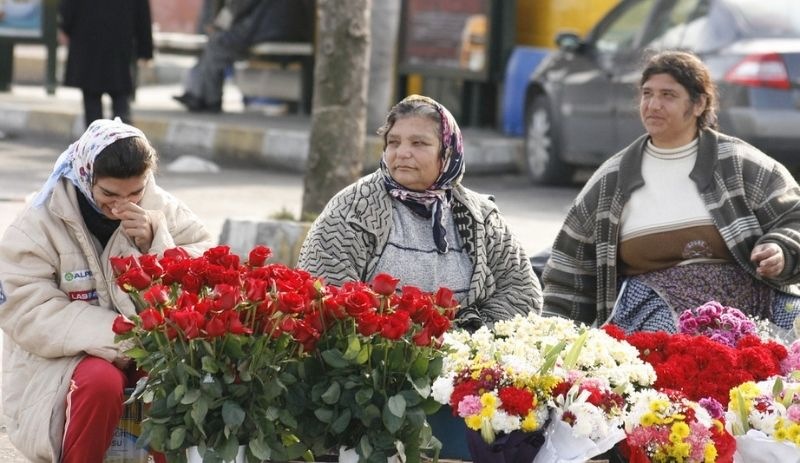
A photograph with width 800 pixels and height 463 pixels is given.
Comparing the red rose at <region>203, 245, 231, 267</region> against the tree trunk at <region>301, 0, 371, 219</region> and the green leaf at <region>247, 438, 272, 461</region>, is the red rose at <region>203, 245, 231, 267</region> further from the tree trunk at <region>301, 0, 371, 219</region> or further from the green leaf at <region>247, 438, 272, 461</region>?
the tree trunk at <region>301, 0, 371, 219</region>

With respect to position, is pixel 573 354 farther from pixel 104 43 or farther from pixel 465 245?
pixel 104 43

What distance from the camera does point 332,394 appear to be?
3570 mm

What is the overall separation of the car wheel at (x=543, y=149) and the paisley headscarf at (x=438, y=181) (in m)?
6.66

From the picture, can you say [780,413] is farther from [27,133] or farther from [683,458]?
[27,133]

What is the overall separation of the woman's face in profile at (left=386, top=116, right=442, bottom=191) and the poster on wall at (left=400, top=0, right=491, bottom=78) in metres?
8.66

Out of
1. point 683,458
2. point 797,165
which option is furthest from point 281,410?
point 797,165

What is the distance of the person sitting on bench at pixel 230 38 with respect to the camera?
50.1 feet

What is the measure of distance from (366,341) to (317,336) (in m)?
0.12

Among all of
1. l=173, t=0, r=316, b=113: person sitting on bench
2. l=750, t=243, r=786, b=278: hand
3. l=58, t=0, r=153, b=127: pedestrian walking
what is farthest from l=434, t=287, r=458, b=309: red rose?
l=173, t=0, r=316, b=113: person sitting on bench

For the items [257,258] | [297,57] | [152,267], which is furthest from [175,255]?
[297,57]

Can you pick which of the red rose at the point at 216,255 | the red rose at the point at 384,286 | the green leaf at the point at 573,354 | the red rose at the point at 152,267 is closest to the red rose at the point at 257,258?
the red rose at the point at 216,255

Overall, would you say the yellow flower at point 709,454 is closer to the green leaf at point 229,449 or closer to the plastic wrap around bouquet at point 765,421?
the plastic wrap around bouquet at point 765,421

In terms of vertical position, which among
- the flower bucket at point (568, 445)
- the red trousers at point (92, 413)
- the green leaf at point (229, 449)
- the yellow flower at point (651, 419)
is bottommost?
the red trousers at point (92, 413)

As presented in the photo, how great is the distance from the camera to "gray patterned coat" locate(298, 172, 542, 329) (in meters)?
4.55
